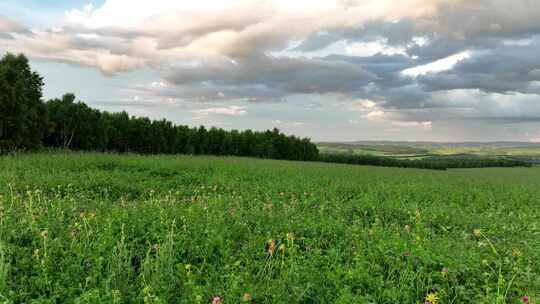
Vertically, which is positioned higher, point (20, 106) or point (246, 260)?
point (20, 106)

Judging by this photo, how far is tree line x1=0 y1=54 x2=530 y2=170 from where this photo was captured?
28.9m

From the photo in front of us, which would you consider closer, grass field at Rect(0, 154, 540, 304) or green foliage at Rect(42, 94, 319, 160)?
grass field at Rect(0, 154, 540, 304)

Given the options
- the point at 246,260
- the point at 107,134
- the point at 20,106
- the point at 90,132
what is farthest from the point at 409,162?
the point at 246,260

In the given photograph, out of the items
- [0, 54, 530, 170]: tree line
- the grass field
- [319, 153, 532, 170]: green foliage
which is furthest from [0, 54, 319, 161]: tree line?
the grass field

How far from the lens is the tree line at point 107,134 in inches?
1137

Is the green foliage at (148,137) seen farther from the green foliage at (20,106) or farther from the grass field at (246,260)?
the grass field at (246,260)

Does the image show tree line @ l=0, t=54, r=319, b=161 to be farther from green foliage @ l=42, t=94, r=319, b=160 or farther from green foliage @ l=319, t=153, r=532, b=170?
green foliage @ l=319, t=153, r=532, b=170

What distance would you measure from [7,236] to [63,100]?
139 ft

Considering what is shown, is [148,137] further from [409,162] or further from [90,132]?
[409,162]

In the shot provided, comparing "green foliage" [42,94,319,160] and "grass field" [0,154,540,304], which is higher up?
"green foliage" [42,94,319,160]

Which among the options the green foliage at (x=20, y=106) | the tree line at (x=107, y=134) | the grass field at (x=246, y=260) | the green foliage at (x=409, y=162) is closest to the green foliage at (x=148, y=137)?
the tree line at (x=107, y=134)

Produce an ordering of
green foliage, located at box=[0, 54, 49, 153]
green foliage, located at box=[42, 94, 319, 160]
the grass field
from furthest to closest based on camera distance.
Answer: green foliage, located at box=[42, 94, 319, 160] < green foliage, located at box=[0, 54, 49, 153] < the grass field

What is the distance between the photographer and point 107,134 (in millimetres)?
47656

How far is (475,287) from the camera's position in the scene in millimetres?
4836
